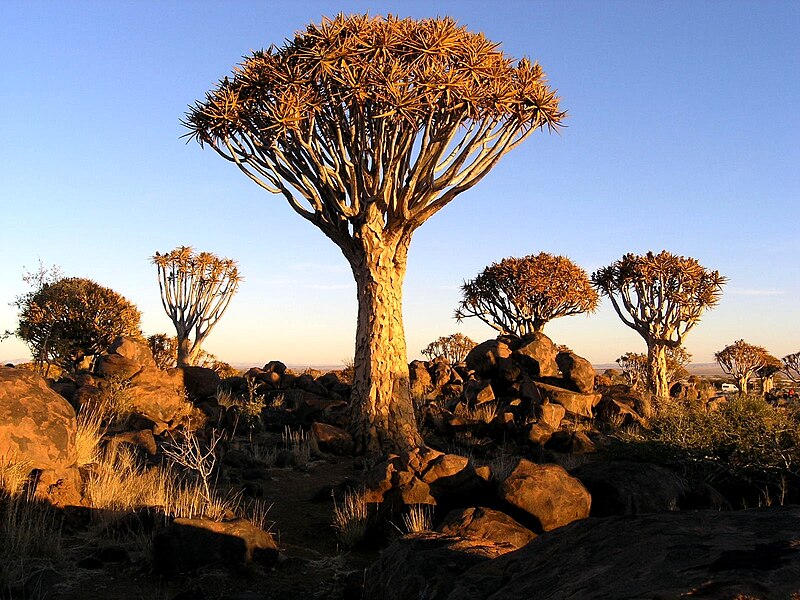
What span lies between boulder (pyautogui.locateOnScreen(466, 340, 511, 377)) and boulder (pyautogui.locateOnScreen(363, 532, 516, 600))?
13290mm

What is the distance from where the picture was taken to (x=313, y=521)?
7758 mm

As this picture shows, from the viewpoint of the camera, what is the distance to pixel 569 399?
52.3ft

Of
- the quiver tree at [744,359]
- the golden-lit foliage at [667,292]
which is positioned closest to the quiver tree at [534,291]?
the golden-lit foliage at [667,292]

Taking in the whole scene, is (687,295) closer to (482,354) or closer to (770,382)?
(482,354)

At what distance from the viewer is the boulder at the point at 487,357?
17516 millimetres

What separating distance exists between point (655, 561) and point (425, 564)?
5.58 ft

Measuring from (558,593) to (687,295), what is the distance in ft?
70.2

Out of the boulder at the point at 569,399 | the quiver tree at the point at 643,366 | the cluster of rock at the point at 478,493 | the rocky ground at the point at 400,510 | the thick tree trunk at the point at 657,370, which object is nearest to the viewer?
the rocky ground at the point at 400,510

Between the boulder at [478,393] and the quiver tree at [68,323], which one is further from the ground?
the quiver tree at [68,323]

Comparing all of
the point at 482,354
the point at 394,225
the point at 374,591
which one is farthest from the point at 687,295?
the point at 374,591

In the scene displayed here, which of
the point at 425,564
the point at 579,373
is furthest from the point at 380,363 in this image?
the point at 425,564

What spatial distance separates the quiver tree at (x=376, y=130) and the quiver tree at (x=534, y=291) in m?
10.5

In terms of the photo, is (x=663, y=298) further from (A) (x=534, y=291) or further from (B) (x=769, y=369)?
(B) (x=769, y=369)

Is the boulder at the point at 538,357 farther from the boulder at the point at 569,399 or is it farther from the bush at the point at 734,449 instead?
the bush at the point at 734,449
